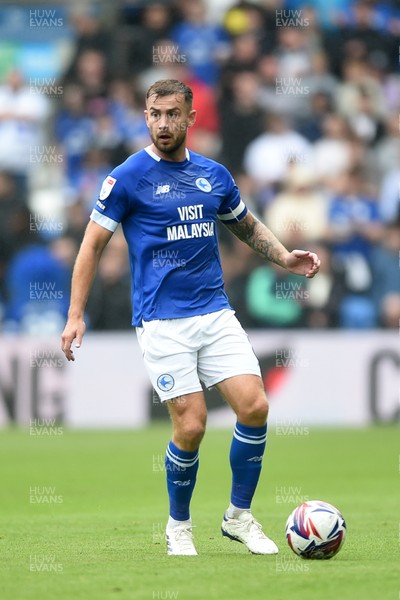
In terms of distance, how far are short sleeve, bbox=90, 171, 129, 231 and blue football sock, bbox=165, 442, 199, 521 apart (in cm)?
131

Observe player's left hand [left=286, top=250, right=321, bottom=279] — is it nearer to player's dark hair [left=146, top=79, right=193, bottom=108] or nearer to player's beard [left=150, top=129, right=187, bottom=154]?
player's beard [left=150, top=129, right=187, bottom=154]

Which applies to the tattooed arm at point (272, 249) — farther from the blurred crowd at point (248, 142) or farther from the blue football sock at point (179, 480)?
the blurred crowd at point (248, 142)

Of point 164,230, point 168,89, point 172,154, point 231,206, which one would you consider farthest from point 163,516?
point 168,89

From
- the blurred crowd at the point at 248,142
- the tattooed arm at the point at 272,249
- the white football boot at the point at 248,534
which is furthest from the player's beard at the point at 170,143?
the blurred crowd at the point at 248,142

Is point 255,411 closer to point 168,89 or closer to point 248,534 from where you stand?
point 248,534

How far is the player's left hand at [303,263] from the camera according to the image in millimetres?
7551

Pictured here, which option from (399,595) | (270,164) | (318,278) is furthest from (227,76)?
(399,595)

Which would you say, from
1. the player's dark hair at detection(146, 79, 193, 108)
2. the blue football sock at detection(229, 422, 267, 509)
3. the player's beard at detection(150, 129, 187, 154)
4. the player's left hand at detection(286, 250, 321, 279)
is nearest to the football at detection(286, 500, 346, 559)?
the blue football sock at detection(229, 422, 267, 509)

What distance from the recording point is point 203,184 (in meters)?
7.48

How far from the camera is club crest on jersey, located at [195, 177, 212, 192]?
745cm

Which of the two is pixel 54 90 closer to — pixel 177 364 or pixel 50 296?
pixel 50 296

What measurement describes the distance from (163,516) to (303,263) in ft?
8.50

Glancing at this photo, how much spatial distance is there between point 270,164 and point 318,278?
2.34 m

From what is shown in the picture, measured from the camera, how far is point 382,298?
56.5ft
